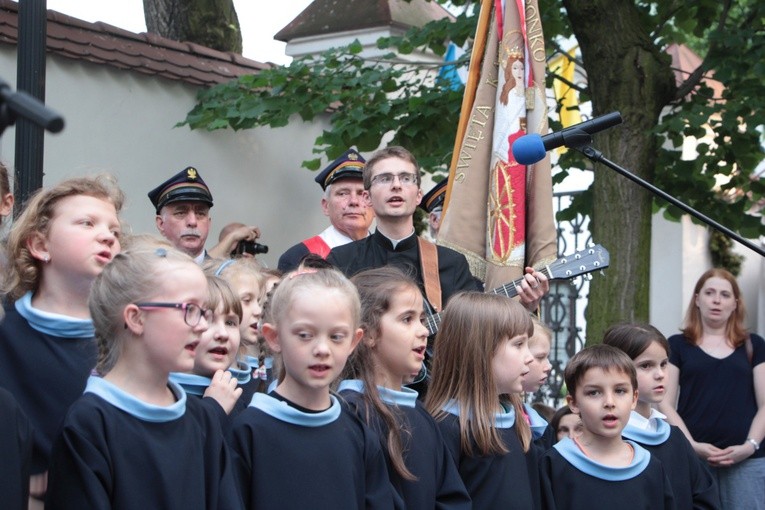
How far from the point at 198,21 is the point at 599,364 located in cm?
584

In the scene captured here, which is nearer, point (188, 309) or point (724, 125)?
point (188, 309)

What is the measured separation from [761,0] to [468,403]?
4.67 meters

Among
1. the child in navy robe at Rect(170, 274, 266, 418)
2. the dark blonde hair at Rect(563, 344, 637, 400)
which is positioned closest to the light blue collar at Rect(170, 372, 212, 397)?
Result: the child in navy robe at Rect(170, 274, 266, 418)

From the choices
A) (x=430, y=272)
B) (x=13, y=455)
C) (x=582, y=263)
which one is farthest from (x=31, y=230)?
(x=582, y=263)

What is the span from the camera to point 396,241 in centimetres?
517

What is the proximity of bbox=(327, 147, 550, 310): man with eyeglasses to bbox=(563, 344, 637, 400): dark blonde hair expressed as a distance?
0.43m

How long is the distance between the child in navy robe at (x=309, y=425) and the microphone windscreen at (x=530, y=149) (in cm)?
82

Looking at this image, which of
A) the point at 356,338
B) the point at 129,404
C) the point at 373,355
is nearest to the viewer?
the point at 129,404

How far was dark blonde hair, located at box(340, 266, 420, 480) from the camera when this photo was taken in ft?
12.2

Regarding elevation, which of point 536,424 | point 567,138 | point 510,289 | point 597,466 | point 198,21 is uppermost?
point 198,21

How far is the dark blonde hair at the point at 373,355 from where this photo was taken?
3727 mm

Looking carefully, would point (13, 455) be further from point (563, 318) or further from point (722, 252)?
point (722, 252)

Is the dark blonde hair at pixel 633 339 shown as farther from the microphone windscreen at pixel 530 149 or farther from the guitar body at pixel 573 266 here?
the microphone windscreen at pixel 530 149

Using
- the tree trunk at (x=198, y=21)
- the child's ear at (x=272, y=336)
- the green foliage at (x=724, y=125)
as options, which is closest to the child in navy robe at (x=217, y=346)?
the child's ear at (x=272, y=336)
